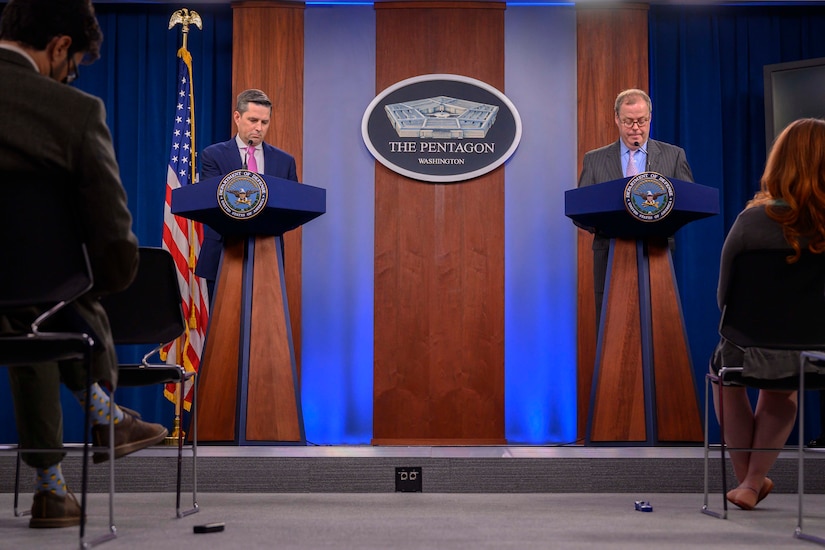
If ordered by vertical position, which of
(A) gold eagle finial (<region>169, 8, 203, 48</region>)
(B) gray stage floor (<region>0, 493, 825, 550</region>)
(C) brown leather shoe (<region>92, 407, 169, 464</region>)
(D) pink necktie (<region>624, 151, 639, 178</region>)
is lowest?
(B) gray stage floor (<region>0, 493, 825, 550</region>)

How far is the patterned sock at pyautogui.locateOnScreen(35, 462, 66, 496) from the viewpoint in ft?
8.64

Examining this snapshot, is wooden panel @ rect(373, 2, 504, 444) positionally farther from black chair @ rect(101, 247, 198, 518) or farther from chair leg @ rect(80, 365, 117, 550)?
chair leg @ rect(80, 365, 117, 550)

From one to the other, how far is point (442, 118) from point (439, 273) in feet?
3.23

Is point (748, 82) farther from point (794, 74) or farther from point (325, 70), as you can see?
point (325, 70)

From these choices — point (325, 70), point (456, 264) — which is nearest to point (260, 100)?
point (325, 70)

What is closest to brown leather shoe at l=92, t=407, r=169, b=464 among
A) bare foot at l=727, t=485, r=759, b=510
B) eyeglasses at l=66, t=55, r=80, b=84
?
eyeglasses at l=66, t=55, r=80, b=84

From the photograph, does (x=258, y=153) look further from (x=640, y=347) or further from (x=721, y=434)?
(x=721, y=434)

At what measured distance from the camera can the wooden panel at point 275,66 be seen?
6.09 meters

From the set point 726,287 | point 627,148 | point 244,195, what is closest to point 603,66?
point 627,148

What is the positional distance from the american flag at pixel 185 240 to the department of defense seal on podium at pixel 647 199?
8.35 feet

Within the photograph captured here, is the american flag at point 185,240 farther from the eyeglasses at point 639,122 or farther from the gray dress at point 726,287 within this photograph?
the gray dress at point 726,287

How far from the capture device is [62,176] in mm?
2219

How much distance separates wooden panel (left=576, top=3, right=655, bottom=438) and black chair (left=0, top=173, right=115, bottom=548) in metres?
4.29

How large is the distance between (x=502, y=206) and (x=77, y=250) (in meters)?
4.16
